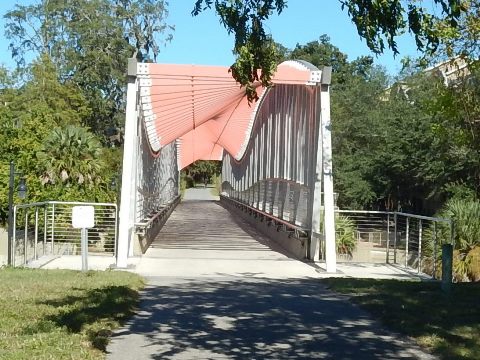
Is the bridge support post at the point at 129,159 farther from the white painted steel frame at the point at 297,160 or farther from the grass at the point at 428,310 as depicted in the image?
the grass at the point at 428,310

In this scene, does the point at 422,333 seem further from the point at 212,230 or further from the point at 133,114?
the point at 212,230

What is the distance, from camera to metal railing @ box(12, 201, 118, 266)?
56.2ft

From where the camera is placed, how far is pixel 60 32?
56.8 m

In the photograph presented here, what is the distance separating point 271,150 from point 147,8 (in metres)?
31.2

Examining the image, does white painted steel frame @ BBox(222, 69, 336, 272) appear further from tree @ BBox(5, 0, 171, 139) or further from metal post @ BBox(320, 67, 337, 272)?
tree @ BBox(5, 0, 171, 139)

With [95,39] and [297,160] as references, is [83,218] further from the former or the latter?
[95,39]

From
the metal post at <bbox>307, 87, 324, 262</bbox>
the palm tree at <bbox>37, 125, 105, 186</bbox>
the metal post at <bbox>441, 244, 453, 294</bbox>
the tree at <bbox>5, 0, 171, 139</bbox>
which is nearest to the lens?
the metal post at <bbox>441, 244, 453, 294</bbox>

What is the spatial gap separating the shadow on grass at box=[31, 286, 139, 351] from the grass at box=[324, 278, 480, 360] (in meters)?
3.03

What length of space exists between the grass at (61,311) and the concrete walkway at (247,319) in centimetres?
24

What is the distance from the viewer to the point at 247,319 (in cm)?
902

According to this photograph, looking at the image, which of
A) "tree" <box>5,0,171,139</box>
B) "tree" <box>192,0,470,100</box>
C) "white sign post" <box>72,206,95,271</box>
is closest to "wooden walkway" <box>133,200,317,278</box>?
"white sign post" <box>72,206,95,271</box>

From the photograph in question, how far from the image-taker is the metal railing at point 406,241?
15.9 metres

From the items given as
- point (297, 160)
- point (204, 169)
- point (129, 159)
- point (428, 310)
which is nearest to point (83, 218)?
point (129, 159)

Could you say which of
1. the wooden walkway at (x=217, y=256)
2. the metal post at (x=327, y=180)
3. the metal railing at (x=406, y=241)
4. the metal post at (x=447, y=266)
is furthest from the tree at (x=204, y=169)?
the metal post at (x=447, y=266)
